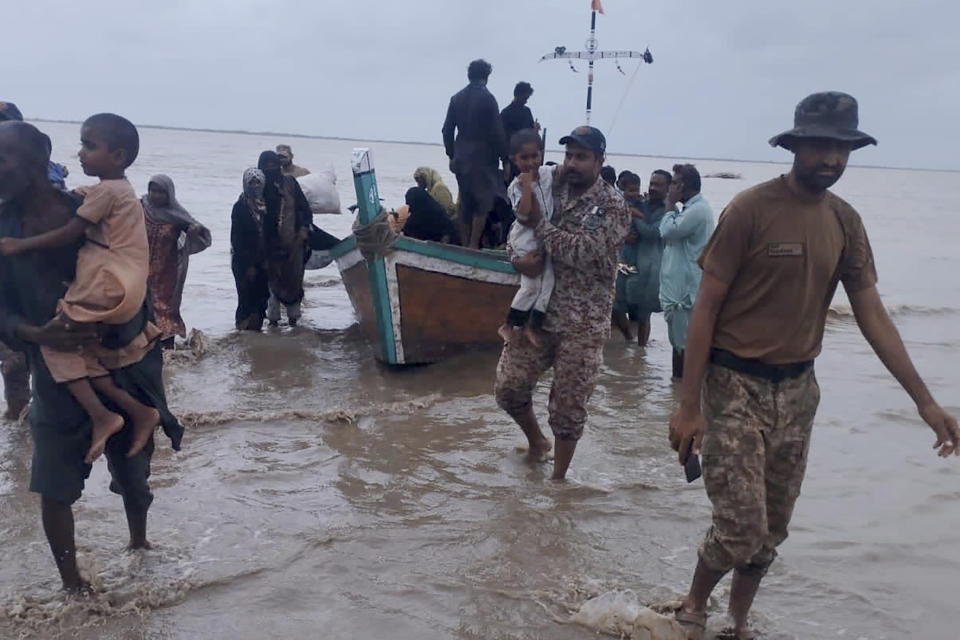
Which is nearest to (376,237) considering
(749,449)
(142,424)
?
(142,424)

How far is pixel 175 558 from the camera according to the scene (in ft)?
13.4

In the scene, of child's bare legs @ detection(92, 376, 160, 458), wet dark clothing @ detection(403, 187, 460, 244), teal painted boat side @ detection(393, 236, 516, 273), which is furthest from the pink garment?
wet dark clothing @ detection(403, 187, 460, 244)

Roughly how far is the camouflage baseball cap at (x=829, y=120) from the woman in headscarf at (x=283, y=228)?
645 centimetres

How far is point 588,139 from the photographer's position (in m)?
4.42

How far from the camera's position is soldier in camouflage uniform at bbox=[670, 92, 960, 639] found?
2.98m

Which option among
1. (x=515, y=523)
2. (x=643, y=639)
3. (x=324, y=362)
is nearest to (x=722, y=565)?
(x=643, y=639)

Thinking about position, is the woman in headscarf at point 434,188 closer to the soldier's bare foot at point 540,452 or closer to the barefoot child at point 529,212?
the soldier's bare foot at point 540,452

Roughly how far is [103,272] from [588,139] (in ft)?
7.52

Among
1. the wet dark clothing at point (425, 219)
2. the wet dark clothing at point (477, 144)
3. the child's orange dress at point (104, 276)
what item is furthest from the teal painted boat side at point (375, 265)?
the child's orange dress at point (104, 276)

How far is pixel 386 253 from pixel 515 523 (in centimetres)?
332

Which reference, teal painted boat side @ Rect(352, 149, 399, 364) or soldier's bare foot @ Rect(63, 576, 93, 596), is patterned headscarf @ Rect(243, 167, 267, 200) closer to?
teal painted boat side @ Rect(352, 149, 399, 364)

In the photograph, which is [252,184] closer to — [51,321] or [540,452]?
[540,452]

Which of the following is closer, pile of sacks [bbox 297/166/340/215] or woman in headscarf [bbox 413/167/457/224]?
woman in headscarf [bbox 413/167/457/224]

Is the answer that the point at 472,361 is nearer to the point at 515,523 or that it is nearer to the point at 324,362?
the point at 324,362
